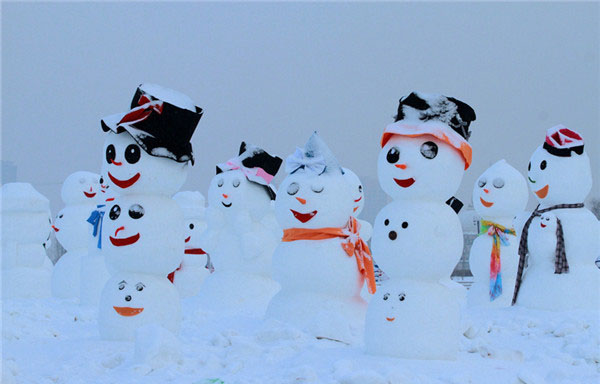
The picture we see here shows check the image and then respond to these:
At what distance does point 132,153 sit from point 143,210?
0.51 metres

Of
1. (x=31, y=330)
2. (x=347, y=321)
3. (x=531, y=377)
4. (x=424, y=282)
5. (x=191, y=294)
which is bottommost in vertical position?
(x=191, y=294)

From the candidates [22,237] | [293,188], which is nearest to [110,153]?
[293,188]

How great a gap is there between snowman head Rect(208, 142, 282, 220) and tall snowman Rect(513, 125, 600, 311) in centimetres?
352

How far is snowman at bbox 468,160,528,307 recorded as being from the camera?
973 centimetres

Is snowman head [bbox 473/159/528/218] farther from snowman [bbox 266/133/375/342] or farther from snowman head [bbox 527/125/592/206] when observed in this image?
snowman [bbox 266/133/375/342]

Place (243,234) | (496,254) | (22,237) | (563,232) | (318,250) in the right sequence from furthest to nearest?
1. (22,237)
2. (496,254)
3. (243,234)
4. (563,232)
5. (318,250)

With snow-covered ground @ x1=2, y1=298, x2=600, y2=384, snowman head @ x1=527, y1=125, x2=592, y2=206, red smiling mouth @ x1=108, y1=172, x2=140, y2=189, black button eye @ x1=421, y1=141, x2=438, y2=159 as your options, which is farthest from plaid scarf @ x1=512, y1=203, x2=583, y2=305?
red smiling mouth @ x1=108, y1=172, x2=140, y2=189

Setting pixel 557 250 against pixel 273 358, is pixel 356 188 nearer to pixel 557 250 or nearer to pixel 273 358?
pixel 557 250

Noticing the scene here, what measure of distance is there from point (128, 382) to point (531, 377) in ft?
9.34

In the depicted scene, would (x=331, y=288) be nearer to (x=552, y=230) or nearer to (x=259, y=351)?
(x=259, y=351)

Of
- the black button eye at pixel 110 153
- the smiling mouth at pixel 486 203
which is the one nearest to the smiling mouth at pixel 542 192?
the smiling mouth at pixel 486 203

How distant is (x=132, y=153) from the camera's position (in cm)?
620

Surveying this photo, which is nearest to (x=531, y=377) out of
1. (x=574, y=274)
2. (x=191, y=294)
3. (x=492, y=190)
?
(x=574, y=274)

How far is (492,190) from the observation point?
9.74 meters
